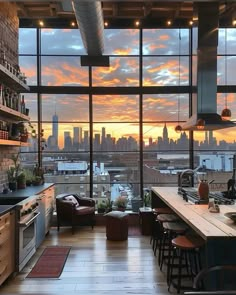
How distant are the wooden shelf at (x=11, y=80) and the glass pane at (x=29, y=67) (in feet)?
4.35

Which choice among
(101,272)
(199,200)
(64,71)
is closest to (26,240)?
(101,272)

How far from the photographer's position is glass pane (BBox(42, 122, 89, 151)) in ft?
26.8

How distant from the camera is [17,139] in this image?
20.0 feet

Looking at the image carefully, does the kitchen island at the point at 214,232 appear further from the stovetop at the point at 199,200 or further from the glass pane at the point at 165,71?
the glass pane at the point at 165,71

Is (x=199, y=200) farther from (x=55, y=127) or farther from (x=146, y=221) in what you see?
(x=55, y=127)

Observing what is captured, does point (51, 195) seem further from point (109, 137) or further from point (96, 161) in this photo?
point (109, 137)

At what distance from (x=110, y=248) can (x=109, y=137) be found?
3.12 metres

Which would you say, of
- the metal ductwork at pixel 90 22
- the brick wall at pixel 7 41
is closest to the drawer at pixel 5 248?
the brick wall at pixel 7 41

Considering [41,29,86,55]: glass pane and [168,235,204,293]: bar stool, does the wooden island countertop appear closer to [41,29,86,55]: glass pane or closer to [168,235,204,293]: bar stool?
[168,235,204,293]: bar stool

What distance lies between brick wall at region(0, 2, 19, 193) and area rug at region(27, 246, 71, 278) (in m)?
1.33

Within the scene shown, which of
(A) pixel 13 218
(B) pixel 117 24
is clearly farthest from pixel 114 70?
(A) pixel 13 218

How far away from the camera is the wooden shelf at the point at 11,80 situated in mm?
5125

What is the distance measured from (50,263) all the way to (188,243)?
2273mm

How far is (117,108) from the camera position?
8258 millimetres
